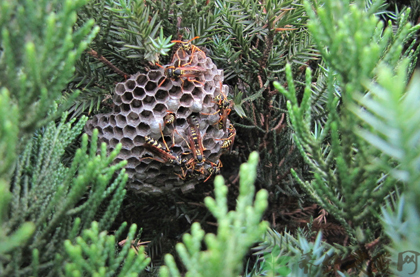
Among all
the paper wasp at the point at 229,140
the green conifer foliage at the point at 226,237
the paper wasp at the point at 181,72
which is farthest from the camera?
the paper wasp at the point at 229,140

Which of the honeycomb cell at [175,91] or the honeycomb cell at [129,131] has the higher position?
the honeycomb cell at [175,91]

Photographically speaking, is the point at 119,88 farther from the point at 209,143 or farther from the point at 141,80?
the point at 209,143

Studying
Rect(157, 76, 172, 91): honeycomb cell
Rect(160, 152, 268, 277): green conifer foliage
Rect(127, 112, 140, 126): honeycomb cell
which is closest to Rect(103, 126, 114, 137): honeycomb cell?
Rect(127, 112, 140, 126): honeycomb cell

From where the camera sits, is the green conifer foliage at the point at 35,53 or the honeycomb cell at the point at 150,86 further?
the honeycomb cell at the point at 150,86

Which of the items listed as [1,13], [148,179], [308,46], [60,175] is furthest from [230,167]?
[1,13]

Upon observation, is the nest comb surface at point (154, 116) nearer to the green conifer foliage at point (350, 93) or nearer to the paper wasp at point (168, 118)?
the paper wasp at point (168, 118)

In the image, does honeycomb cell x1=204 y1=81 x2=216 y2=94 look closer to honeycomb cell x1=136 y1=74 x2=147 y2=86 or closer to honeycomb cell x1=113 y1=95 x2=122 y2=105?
honeycomb cell x1=136 y1=74 x2=147 y2=86

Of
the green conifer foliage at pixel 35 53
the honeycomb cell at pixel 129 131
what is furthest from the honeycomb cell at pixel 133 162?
the green conifer foliage at pixel 35 53
